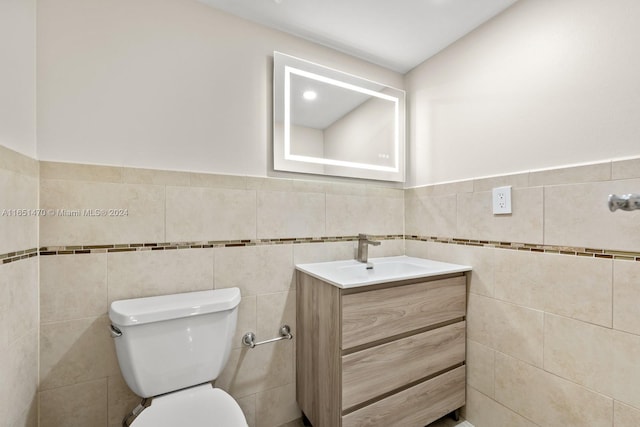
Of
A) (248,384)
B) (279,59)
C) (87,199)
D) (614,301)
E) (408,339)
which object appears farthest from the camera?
(279,59)

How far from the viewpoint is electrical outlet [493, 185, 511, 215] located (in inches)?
50.6

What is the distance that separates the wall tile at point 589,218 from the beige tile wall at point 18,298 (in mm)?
1997

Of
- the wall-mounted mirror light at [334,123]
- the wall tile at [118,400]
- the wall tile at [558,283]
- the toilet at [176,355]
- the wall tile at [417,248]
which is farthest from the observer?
the wall tile at [417,248]

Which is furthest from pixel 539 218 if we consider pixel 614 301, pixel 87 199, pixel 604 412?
pixel 87 199

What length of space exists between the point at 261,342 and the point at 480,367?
1.15m

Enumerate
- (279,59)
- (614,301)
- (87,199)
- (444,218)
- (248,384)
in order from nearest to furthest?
(614,301), (87,199), (248,384), (279,59), (444,218)

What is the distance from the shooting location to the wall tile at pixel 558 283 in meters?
1.01

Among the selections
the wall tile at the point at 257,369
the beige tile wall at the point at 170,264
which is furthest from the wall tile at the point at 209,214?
the wall tile at the point at 257,369

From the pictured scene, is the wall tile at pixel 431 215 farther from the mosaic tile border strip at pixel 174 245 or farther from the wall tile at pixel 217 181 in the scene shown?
the wall tile at pixel 217 181

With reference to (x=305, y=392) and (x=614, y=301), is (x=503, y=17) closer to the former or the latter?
(x=614, y=301)

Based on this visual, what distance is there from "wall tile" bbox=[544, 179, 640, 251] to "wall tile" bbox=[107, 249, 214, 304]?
1546mm

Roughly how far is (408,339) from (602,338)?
2.31ft

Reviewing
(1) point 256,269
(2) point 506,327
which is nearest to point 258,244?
(1) point 256,269

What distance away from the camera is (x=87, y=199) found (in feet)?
3.59
